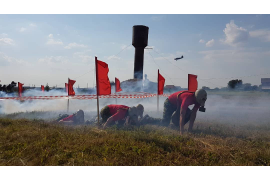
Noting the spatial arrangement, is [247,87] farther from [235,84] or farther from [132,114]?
[132,114]

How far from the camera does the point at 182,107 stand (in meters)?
8.29

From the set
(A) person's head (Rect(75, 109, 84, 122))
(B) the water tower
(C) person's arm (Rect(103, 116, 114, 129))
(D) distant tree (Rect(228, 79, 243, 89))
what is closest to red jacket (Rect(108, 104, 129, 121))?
(C) person's arm (Rect(103, 116, 114, 129))

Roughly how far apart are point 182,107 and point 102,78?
12.1ft

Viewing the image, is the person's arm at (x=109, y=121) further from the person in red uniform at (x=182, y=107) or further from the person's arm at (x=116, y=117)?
the person in red uniform at (x=182, y=107)

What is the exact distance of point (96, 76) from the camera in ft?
29.5

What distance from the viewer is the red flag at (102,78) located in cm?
909

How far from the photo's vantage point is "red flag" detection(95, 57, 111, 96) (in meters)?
9.09

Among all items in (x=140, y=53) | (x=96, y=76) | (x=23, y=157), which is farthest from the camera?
(x=140, y=53)

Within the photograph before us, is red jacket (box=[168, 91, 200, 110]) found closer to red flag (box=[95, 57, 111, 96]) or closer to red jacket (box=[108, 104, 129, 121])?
red jacket (box=[108, 104, 129, 121])

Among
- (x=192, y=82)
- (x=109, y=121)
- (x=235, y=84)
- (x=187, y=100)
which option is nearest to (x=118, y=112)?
(x=109, y=121)
